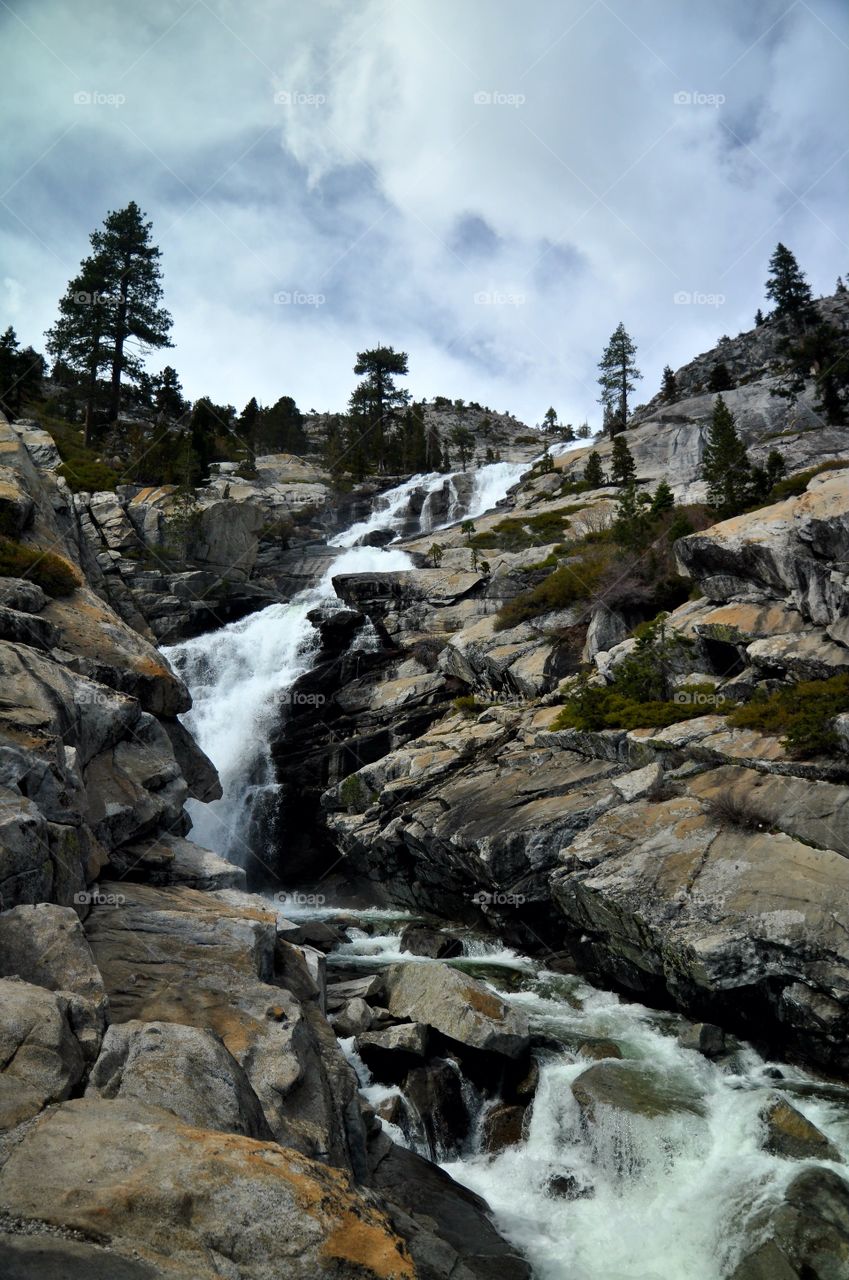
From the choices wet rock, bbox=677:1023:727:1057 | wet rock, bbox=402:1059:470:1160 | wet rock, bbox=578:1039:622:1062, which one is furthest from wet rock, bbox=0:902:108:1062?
wet rock, bbox=677:1023:727:1057

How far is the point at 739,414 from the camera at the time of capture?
7194cm

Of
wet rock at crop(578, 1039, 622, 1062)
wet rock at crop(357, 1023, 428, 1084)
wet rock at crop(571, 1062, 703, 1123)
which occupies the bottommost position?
wet rock at crop(578, 1039, 622, 1062)

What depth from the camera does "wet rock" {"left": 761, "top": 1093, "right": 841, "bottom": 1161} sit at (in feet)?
39.9

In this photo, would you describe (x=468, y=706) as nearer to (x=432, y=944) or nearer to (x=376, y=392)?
(x=432, y=944)

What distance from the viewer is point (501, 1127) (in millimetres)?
14328

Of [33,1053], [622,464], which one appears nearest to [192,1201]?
[33,1053]

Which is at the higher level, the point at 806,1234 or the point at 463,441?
the point at 463,441

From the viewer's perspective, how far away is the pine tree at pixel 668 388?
323ft

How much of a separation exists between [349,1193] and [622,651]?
82.5 feet

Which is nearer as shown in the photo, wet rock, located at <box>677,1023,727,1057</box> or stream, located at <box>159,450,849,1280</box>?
stream, located at <box>159,450,849,1280</box>

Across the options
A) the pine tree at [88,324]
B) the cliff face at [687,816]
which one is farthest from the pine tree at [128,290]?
the cliff face at [687,816]

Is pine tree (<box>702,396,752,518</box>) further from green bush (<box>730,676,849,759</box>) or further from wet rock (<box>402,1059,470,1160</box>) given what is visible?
wet rock (<box>402,1059,470,1160</box>)

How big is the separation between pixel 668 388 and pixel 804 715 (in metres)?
91.0

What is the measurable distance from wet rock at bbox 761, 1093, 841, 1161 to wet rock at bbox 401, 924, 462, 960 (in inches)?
462
